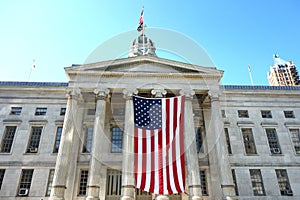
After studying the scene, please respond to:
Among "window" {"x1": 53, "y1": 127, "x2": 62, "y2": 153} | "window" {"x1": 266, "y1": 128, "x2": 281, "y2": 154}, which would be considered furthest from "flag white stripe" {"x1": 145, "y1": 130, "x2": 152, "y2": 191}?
"window" {"x1": 266, "y1": 128, "x2": 281, "y2": 154}

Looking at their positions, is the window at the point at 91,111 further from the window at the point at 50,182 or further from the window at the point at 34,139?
the window at the point at 50,182

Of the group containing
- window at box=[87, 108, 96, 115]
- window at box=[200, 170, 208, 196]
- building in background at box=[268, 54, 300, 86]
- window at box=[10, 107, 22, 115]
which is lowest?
window at box=[200, 170, 208, 196]

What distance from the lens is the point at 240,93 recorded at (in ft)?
92.1

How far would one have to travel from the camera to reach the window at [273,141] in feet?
83.8

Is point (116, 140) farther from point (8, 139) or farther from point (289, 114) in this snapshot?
point (289, 114)

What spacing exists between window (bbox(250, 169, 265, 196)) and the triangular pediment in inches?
432

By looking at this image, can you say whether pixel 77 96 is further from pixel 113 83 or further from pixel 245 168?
pixel 245 168

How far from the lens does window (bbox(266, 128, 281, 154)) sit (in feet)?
83.8

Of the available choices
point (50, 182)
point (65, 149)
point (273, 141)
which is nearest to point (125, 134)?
point (65, 149)

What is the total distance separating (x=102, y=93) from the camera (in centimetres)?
2200

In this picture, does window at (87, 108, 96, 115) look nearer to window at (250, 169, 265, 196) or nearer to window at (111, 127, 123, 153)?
window at (111, 127, 123, 153)

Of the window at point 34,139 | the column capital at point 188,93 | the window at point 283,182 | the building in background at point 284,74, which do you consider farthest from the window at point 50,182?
the building in background at point 284,74

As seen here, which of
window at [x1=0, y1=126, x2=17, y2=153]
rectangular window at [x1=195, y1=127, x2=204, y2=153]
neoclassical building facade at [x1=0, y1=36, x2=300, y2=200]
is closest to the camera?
neoclassical building facade at [x1=0, y1=36, x2=300, y2=200]

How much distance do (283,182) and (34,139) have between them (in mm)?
25939
